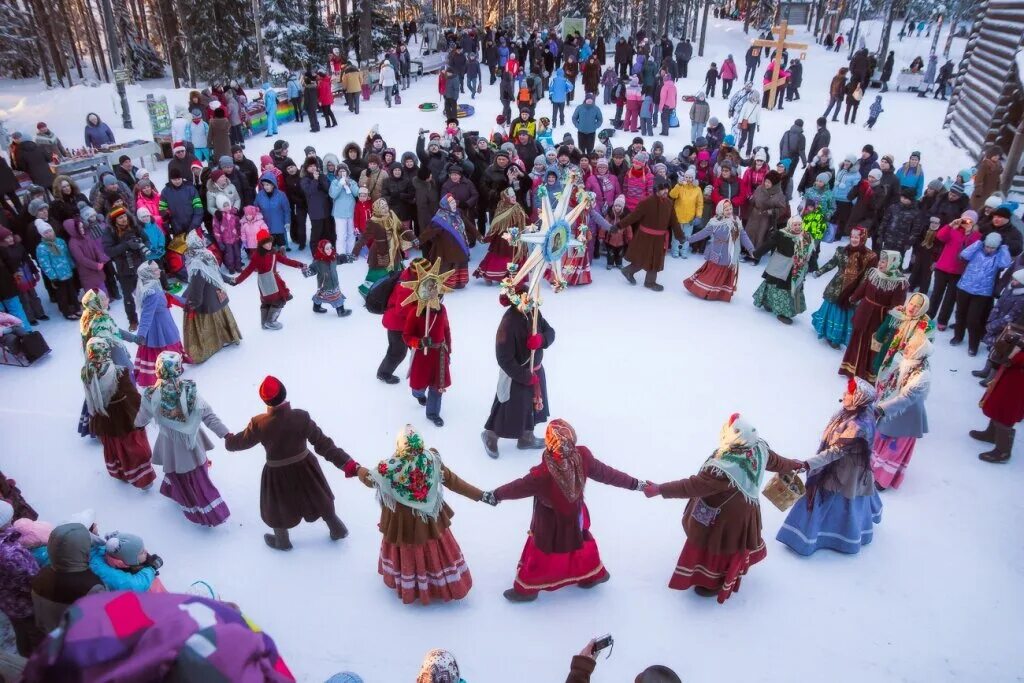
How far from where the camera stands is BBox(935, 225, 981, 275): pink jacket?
8914 millimetres

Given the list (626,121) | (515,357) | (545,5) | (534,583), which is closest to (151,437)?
(515,357)

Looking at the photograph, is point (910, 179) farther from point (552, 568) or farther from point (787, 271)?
point (552, 568)

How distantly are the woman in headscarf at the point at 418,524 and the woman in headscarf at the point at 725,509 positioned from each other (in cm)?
141

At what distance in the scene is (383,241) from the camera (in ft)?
30.8

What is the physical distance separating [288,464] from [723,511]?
10.3 feet

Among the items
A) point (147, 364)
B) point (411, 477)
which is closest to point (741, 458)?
point (411, 477)

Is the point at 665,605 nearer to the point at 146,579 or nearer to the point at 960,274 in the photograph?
the point at 146,579

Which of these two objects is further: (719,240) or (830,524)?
(719,240)

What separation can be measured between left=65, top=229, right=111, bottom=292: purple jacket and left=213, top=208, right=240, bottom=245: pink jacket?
1.83m

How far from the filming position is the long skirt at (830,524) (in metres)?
5.55

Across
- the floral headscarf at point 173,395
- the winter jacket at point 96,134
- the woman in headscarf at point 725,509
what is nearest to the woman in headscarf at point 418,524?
the woman in headscarf at point 725,509

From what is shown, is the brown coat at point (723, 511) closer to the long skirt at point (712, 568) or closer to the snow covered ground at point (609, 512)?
the long skirt at point (712, 568)

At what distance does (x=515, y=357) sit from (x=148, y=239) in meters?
6.04

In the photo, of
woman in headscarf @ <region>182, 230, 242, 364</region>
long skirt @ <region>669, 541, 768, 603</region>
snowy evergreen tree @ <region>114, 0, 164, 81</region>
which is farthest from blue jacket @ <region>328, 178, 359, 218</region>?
snowy evergreen tree @ <region>114, 0, 164, 81</region>
